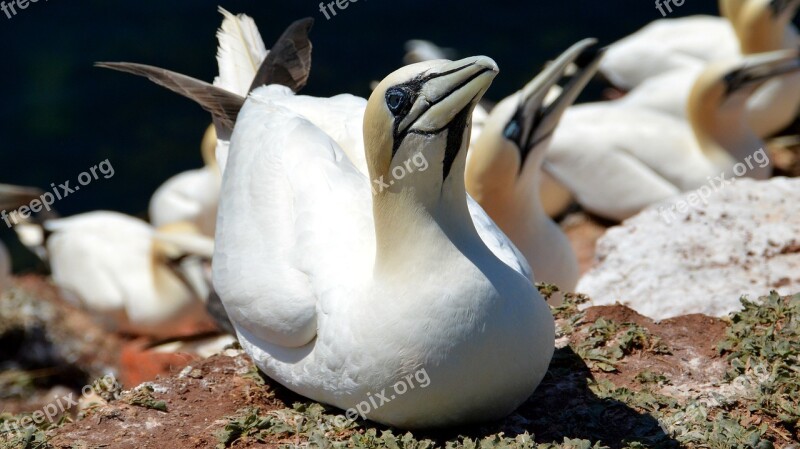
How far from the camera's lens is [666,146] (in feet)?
31.1

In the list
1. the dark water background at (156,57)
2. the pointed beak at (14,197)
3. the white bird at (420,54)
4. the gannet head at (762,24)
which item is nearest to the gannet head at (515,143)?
the white bird at (420,54)

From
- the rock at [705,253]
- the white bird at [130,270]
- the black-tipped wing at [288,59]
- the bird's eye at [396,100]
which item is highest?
the bird's eye at [396,100]

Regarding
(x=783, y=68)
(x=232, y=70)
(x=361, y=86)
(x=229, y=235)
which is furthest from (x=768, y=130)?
(x=229, y=235)

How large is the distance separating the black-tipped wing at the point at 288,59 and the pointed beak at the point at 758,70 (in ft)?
15.5

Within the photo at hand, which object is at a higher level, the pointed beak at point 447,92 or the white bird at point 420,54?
the pointed beak at point 447,92

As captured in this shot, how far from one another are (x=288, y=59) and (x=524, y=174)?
2.18m

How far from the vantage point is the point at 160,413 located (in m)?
4.79

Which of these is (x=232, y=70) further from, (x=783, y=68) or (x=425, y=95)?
(x=783, y=68)

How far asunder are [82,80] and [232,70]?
8.53 meters

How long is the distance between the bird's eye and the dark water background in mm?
9750

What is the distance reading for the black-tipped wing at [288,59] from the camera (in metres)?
5.61

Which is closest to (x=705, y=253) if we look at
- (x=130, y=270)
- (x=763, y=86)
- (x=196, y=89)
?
(x=196, y=89)

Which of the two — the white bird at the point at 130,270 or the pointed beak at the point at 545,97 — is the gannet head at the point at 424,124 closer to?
the pointed beak at the point at 545,97

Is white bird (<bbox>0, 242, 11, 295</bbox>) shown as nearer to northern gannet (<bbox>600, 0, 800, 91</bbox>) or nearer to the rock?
northern gannet (<bbox>600, 0, 800, 91</bbox>)
